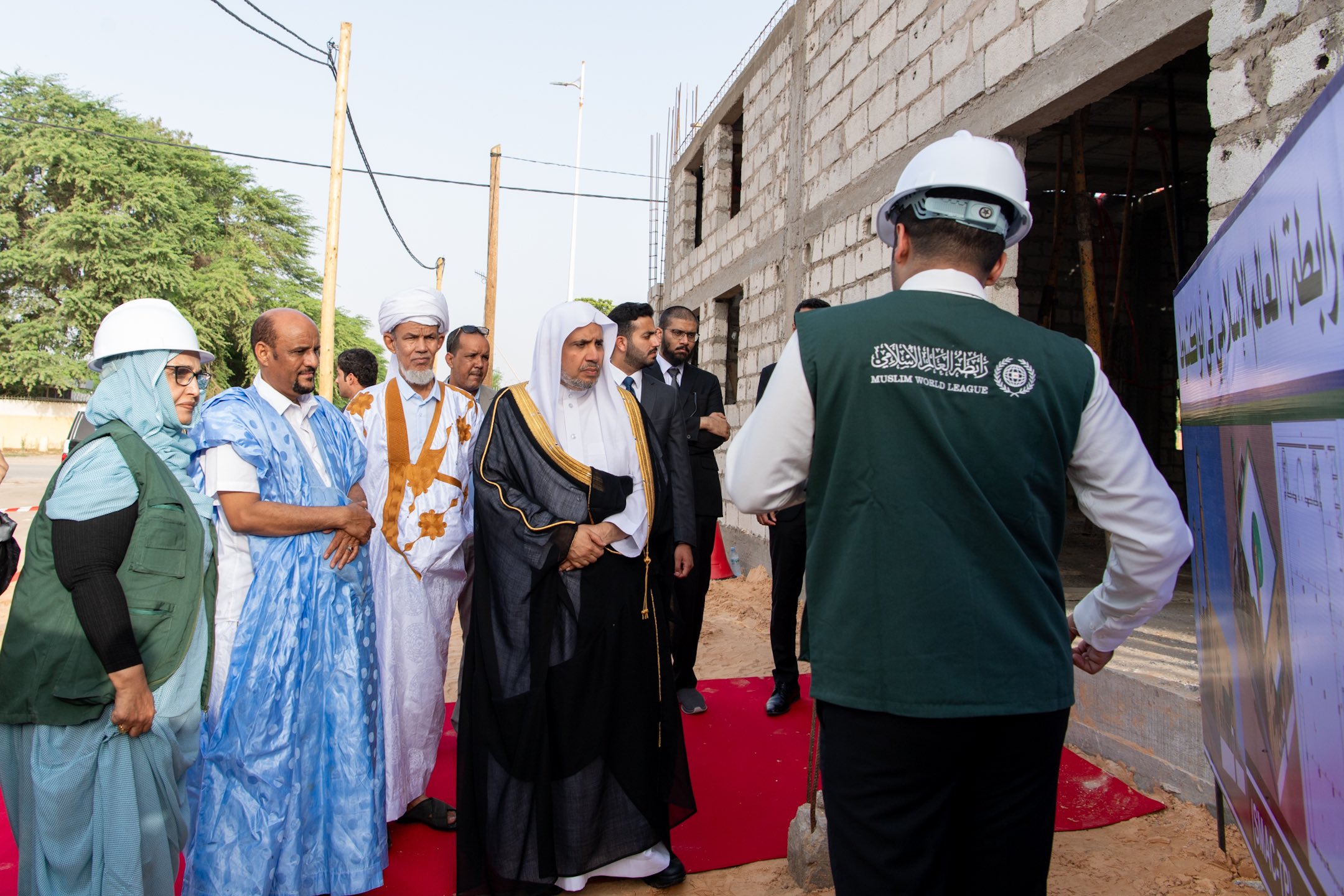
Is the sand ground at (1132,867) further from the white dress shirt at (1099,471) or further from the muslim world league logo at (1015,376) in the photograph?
the muslim world league logo at (1015,376)

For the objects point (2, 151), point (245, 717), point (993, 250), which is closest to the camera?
point (993, 250)

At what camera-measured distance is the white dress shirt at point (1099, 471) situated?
5.20 feet

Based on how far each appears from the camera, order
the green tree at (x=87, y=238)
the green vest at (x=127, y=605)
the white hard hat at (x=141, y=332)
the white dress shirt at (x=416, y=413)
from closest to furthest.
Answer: the green vest at (x=127, y=605)
the white hard hat at (x=141, y=332)
the white dress shirt at (x=416, y=413)
the green tree at (x=87, y=238)

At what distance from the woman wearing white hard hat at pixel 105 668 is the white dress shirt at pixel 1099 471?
1.53m

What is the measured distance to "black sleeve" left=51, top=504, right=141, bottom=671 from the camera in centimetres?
213

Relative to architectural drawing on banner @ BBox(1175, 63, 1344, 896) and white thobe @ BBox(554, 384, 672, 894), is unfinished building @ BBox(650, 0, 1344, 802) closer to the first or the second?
architectural drawing on banner @ BBox(1175, 63, 1344, 896)

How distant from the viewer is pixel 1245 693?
2029 millimetres

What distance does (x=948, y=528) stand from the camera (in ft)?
4.95

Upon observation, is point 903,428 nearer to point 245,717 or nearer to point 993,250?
point 993,250

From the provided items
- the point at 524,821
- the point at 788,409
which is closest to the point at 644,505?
the point at 524,821

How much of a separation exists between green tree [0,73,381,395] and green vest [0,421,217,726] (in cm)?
2662

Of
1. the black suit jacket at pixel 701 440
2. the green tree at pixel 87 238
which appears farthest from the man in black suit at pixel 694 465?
the green tree at pixel 87 238

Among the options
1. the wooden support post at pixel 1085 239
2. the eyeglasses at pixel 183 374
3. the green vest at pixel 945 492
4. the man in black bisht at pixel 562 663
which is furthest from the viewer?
the wooden support post at pixel 1085 239

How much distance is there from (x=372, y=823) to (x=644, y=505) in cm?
128
